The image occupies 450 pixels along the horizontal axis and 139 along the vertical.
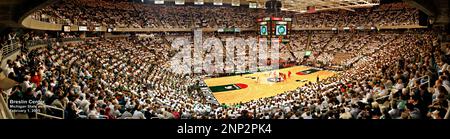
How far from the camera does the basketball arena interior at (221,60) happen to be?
508 cm

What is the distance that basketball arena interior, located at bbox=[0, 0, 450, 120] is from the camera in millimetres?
5078

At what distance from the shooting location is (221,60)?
939 inches

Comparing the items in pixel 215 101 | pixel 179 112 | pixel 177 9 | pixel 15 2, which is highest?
pixel 177 9

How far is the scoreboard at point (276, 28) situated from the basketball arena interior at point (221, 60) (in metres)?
0.06

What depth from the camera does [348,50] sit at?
2816cm

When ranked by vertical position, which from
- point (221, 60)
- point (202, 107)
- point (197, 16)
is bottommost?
point (202, 107)

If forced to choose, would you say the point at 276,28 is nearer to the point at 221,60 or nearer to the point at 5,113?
the point at 221,60

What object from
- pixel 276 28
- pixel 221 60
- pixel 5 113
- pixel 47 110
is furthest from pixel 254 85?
pixel 5 113

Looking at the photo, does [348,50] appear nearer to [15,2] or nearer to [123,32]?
[123,32]

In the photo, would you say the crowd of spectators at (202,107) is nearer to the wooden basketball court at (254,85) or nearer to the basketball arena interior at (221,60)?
the basketball arena interior at (221,60)

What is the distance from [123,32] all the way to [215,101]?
14.0 metres

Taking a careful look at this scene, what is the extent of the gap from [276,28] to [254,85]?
18.0ft

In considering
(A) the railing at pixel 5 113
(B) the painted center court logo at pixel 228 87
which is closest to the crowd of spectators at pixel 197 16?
(B) the painted center court logo at pixel 228 87
